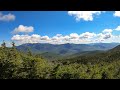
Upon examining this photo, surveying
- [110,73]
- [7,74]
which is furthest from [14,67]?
→ [110,73]
